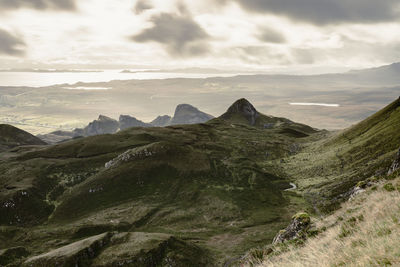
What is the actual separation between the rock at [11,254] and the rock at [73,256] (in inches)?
329

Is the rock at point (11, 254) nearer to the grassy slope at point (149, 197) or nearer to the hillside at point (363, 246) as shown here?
the grassy slope at point (149, 197)

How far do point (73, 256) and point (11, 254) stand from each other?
2369 centimetres

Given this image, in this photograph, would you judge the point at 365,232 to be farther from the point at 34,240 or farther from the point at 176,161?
the point at 176,161

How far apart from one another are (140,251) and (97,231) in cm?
3815

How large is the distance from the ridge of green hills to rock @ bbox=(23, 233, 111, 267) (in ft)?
0.89

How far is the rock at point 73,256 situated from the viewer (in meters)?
54.5

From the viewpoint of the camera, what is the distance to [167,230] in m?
91.1

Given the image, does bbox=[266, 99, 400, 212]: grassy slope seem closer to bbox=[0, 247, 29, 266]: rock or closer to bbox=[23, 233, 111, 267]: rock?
bbox=[23, 233, 111, 267]: rock

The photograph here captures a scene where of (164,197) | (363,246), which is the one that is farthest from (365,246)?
(164,197)

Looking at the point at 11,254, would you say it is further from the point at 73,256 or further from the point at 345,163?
the point at 345,163

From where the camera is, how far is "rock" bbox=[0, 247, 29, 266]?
6150cm

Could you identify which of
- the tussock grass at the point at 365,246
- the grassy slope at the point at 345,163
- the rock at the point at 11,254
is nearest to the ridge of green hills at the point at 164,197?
the rock at the point at 11,254

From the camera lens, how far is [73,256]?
181 feet

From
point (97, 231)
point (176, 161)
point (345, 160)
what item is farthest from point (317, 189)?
point (97, 231)
